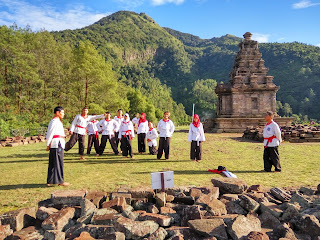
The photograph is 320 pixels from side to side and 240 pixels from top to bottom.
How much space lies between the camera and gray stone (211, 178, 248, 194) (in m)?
4.45

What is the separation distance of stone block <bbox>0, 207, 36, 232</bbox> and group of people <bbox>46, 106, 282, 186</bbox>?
1.94 m

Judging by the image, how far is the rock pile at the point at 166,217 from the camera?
2.97 meters

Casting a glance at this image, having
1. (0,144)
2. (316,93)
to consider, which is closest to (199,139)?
(0,144)

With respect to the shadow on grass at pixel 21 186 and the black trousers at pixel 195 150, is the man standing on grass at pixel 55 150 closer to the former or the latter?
the shadow on grass at pixel 21 186

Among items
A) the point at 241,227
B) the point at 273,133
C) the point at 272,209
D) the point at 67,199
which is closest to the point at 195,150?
the point at 273,133

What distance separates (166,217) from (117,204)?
0.83 metres

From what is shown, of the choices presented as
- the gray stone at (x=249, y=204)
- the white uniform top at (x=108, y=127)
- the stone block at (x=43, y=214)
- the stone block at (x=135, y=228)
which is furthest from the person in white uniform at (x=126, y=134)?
the stone block at (x=135, y=228)

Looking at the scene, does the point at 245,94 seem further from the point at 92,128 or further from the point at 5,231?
the point at 5,231

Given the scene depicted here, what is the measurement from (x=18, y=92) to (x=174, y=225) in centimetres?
2536

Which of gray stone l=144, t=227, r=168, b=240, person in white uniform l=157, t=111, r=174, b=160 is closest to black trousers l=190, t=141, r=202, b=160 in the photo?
person in white uniform l=157, t=111, r=174, b=160

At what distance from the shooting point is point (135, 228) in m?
3.01

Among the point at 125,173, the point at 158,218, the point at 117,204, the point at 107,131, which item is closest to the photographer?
the point at 158,218

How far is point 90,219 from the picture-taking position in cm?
342

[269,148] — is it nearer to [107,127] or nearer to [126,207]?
[126,207]
